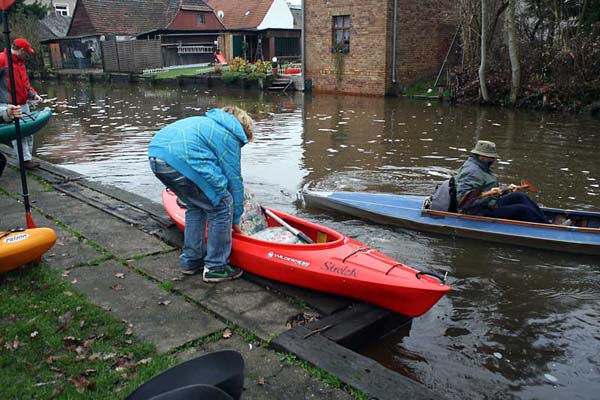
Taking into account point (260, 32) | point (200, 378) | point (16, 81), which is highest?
point (260, 32)

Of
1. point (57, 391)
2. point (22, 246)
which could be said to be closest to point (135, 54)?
point (22, 246)

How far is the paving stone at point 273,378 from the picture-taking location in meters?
3.37

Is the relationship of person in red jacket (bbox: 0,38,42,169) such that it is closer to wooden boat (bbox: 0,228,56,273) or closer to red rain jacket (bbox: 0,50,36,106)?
red rain jacket (bbox: 0,50,36,106)

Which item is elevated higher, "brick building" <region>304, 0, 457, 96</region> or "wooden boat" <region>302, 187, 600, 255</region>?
"brick building" <region>304, 0, 457, 96</region>

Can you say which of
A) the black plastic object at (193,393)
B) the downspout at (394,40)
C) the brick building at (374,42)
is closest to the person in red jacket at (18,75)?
the black plastic object at (193,393)

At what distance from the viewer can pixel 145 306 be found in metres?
4.50

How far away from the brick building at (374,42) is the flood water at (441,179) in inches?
52.9

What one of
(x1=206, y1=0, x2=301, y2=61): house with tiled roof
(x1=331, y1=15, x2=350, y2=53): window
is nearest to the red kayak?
(x1=331, y1=15, x2=350, y2=53): window

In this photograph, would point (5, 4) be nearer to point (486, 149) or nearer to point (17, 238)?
point (17, 238)

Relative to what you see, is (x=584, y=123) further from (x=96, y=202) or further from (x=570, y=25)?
(x=96, y=202)

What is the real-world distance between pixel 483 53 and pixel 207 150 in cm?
1720

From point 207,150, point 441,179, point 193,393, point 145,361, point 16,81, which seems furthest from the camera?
point 441,179

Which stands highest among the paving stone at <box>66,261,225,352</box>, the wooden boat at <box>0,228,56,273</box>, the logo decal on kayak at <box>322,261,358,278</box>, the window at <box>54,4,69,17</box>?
the window at <box>54,4,69,17</box>

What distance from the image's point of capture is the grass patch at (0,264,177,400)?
338 centimetres
